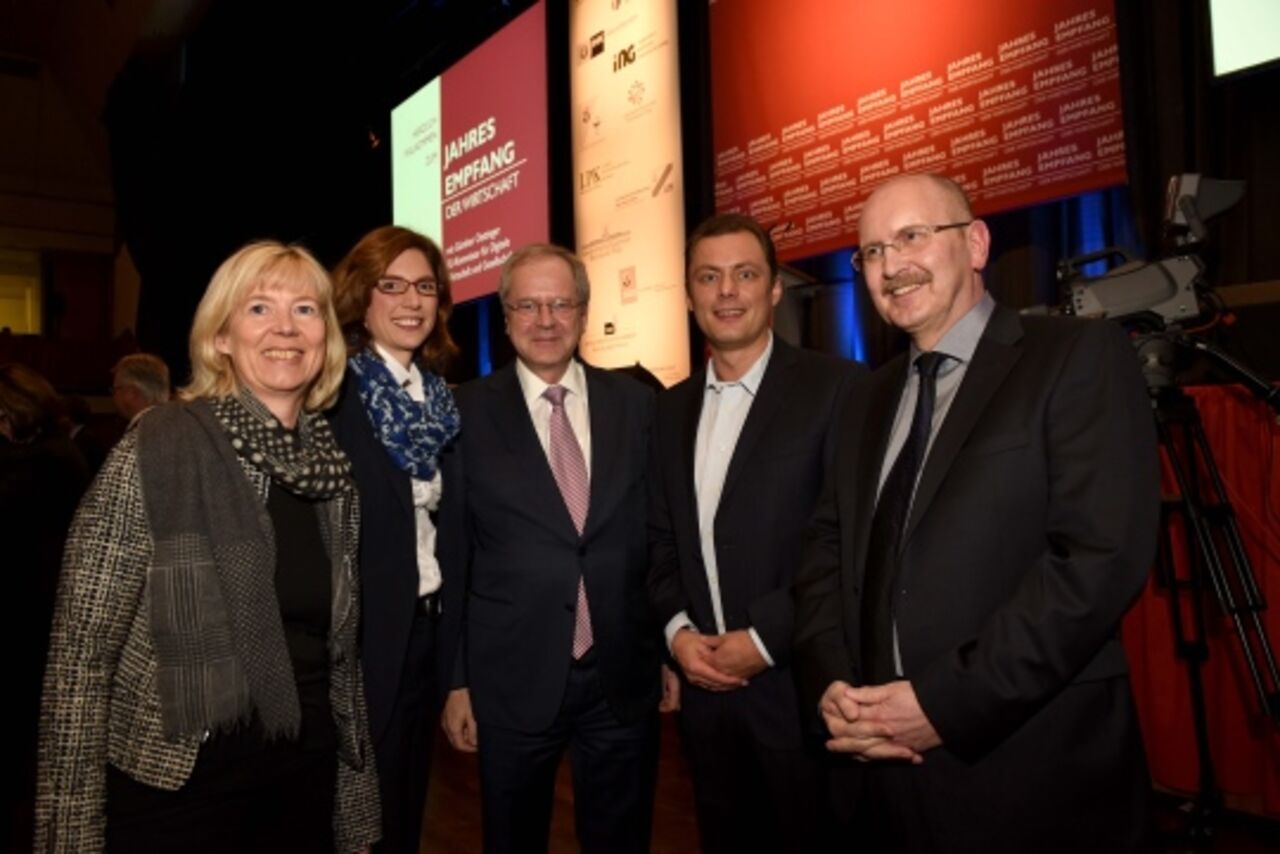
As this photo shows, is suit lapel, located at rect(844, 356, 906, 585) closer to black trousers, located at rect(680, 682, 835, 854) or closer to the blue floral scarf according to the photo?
black trousers, located at rect(680, 682, 835, 854)

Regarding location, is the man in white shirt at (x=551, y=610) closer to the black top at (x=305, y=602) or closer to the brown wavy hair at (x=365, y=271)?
the brown wavy hair at (x=365, y=271)

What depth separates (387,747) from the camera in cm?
202

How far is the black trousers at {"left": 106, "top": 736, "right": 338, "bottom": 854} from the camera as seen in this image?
1434 millimetres

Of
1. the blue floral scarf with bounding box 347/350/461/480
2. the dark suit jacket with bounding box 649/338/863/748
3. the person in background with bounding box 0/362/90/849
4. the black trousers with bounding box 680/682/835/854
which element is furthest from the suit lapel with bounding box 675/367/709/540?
the person in background with bounding box 0/362/90/849

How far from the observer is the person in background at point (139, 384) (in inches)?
207

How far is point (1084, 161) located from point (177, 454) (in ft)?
9.29

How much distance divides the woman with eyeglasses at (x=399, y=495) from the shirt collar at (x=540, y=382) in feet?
0.60

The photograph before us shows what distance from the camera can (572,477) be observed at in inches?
85.3

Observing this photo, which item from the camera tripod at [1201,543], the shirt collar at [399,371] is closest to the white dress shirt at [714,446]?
the shirt collar at [399,371]

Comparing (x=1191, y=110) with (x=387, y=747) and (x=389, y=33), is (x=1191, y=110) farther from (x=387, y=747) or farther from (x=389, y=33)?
(x=389, y=33)

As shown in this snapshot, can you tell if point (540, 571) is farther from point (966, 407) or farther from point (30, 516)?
point (30, 516)

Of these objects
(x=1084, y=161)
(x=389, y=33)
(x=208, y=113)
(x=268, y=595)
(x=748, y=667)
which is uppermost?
(x=389, y=33)

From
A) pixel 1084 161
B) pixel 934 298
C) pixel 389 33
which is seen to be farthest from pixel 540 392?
pixel 389 33

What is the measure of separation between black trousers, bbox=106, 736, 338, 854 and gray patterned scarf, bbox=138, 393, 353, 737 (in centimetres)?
7
